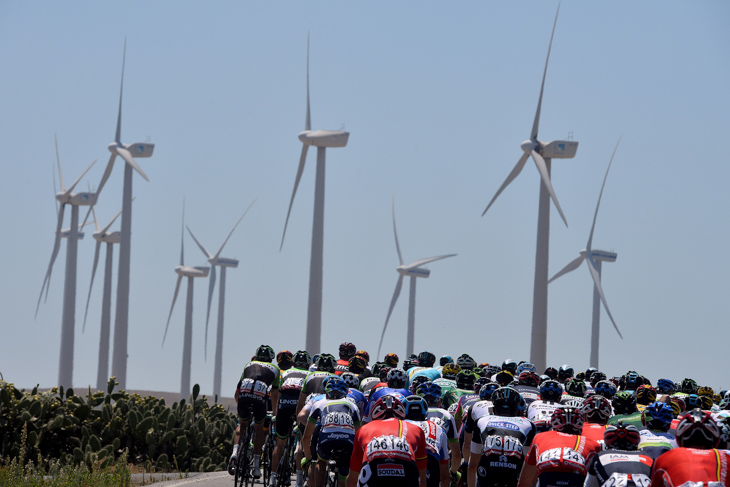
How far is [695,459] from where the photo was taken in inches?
345

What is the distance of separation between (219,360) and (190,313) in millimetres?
7815

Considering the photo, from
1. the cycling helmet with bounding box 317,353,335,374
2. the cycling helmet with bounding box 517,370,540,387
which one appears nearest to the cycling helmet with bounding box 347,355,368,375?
the cycling helmet with bounding box 317,353,335,374

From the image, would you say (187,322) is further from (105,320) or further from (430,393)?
(430,393)

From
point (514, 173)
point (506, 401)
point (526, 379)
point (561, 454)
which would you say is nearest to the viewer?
point (561, 454)

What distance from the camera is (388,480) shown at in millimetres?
11266

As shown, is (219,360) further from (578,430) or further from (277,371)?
(578,430)

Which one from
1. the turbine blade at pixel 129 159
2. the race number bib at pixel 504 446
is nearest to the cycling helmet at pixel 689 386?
the race number bib at pixel 504 446

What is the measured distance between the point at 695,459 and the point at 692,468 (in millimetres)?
113

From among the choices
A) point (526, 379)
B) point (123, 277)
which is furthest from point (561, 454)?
point (123, 277)

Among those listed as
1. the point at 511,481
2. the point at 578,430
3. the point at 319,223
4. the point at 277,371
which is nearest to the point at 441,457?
the point at 511,481

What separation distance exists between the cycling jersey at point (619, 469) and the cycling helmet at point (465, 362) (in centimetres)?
1258

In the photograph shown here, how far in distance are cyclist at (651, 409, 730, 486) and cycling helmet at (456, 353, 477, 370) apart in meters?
13.5

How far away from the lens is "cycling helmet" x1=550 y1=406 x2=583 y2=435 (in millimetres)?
11305

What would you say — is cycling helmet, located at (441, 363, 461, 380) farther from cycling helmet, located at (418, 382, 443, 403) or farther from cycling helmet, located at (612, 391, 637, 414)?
cycling helmet, located at (612, 391, 637, 414)
